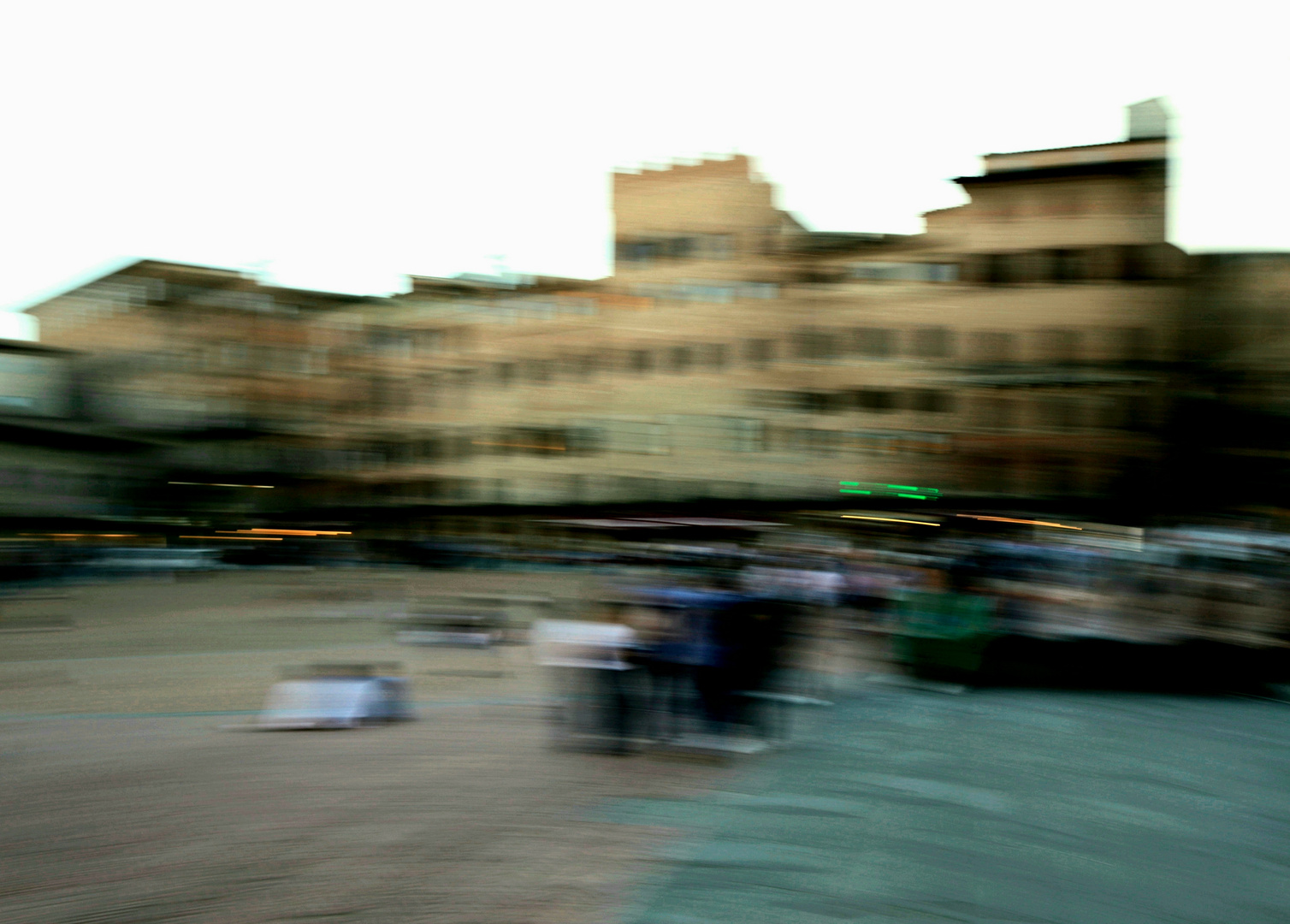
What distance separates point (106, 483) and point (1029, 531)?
34694 millimetres

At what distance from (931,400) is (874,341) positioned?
11.2 feet

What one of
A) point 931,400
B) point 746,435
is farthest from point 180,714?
point 746,435

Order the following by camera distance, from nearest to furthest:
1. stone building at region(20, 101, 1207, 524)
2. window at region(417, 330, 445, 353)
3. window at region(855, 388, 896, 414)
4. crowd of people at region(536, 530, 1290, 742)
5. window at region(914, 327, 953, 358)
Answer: crowd of people at region(536, 530, 1290, 742), stone building at region(20, 101, 1207, 524), window at region(914, 327, 953, 358), window at region(855, 388, 896, 414), window at region(417, 330, 445, 353)

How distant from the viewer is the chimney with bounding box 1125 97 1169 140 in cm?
4719

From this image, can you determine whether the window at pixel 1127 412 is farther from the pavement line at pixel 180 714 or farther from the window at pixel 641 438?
the pavement line at pixel 180 714

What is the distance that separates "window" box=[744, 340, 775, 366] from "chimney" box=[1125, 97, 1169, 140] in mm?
16076

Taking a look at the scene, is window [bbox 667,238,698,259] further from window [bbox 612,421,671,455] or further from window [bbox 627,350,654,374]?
window [bbox 612,421,671,455]

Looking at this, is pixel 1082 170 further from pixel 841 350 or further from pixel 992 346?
pixel 841 350

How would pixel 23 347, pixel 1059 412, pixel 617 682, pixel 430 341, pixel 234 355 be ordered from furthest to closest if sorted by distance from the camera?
pixel 234 355, pixel 430 341, pixel 23 347, pixel 1059 412, pixel 617 682

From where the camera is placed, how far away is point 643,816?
24.6 feet

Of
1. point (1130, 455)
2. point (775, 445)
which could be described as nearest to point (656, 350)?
point (775, 445)

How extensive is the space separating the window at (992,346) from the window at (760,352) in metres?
8.07

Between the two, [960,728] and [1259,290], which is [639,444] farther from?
[960,728]

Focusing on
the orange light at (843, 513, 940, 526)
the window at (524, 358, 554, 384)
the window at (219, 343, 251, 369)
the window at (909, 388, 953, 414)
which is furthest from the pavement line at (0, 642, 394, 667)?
the window at (219, 343, 251, 369)
